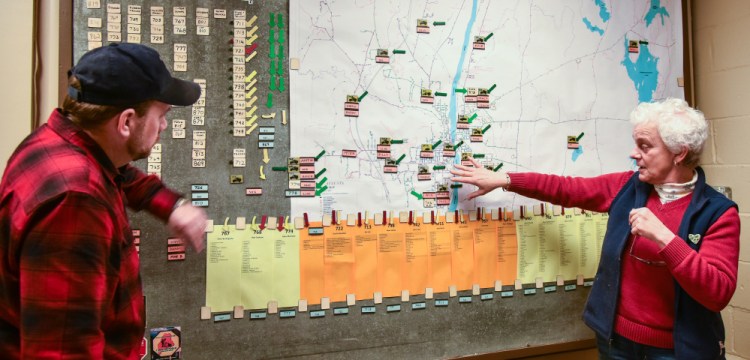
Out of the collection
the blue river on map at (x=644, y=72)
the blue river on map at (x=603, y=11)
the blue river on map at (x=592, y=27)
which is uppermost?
the blue river on map at (x=603, y=11)

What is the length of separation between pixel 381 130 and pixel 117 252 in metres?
1.01

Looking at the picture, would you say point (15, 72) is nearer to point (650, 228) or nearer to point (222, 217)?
point (222, 217)

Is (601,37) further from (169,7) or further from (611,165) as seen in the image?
(169,7)

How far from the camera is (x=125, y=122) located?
3.22 feet

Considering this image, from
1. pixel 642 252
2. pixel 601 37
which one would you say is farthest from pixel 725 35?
pixel 642 252

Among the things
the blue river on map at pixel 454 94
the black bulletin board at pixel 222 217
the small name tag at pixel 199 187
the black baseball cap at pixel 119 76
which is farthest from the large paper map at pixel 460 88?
the black baseball cap at pixel 119 76

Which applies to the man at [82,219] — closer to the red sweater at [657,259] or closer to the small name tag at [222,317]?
the small name tag at [222,317]

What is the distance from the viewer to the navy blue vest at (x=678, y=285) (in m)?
1.46

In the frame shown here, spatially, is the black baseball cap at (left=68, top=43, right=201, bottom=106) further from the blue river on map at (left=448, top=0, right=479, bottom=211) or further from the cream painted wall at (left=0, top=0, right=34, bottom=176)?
the blue river on map at (left=448, top=0, right=479, bottom=211)

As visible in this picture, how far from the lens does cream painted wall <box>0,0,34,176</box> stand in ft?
4.78

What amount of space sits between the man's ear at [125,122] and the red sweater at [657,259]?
4.17ft

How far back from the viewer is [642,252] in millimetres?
1566

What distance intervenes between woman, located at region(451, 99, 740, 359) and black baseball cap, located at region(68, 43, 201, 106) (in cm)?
112

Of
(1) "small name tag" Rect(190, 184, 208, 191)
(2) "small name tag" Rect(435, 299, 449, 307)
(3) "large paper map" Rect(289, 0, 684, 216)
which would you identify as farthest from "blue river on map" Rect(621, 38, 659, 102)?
(1) "small name tag" Rect(190, 184, 208, 191)
